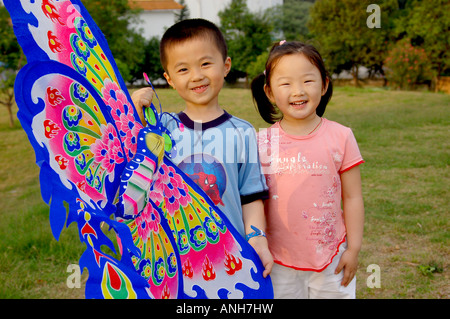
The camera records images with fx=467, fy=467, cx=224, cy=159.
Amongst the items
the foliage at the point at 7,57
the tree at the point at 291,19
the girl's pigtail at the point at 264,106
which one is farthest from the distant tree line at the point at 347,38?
the girl's pigtail at the point at 264,106

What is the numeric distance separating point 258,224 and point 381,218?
269 centimetres

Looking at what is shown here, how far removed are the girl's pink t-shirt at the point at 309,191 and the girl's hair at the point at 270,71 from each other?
0.55ft

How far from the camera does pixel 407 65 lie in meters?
13.0

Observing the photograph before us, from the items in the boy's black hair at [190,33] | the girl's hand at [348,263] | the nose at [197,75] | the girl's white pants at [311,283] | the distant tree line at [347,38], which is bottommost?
the girl's white pants at [311,283]

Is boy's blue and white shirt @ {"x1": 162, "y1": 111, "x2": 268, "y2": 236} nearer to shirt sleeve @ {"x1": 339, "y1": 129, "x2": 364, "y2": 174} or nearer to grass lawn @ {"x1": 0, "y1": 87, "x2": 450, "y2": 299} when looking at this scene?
shirt sleeve @ {"x1": 339, "y1": 129, "x2": 364, "y2": 174}

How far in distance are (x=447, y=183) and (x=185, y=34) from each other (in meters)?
4.15

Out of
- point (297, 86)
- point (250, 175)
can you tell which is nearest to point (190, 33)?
point (297, 86)

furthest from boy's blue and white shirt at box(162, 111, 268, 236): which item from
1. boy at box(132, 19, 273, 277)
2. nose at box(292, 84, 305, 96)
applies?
nose at box(292, 84, 305, 96)

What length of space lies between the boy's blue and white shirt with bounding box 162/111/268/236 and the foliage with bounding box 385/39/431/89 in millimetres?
12549

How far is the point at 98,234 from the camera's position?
1.08 meters

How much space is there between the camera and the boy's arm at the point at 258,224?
1.58m

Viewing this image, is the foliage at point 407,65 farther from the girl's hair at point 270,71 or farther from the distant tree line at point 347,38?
the girl's hair at point 270,71
